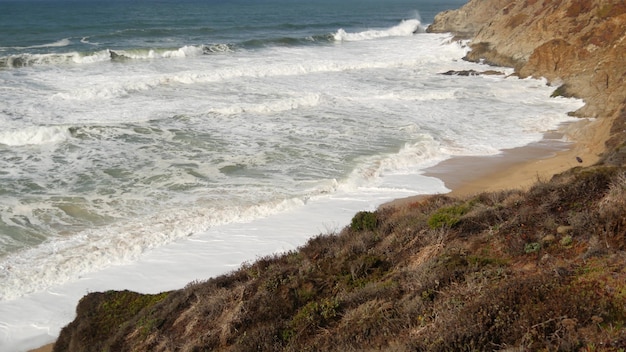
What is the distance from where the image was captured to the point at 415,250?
8.13 metres

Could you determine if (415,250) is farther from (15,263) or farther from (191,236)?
(15,263)

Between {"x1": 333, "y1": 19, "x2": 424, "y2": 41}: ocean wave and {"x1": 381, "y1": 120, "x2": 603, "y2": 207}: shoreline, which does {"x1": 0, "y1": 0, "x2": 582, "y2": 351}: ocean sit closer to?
{"x1": 381, "y1": 120, "x2": 603, "y2": 207}: shoreline

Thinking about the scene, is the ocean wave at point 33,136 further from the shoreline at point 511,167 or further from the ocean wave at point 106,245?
the shoreline at point 511,167

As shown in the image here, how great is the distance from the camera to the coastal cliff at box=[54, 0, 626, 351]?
5195 millimetres

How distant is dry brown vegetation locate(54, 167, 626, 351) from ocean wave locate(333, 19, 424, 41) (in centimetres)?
5104

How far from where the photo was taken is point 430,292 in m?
6.29

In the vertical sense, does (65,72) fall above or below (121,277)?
above

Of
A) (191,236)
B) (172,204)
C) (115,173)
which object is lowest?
(191,236)

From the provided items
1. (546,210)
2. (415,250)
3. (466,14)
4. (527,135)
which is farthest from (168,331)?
(466,14)

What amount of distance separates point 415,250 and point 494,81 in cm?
2674

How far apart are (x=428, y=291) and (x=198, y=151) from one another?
13803 millimetres

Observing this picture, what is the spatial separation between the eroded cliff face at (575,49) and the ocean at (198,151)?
1572 millimetres

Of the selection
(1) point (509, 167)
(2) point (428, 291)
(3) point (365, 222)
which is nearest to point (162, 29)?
(1) point (509, 167)

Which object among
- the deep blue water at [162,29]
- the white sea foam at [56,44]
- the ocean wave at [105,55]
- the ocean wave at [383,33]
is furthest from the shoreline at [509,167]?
the ocean wave at [383,33]
